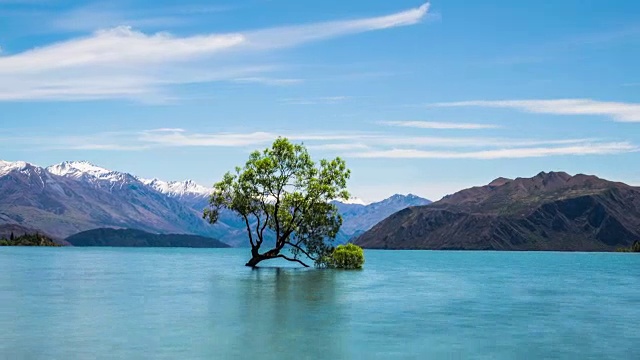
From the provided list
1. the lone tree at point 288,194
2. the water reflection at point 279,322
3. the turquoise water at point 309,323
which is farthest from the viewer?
the lone tree at point 288,194

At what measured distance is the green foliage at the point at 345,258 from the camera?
4995 inches

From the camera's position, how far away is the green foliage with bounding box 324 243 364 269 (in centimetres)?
12688

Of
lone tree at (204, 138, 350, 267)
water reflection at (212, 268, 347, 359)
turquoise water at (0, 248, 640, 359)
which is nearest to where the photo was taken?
water reflection at (212, 268, 347, 359)

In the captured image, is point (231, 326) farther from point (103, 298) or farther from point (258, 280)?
point (258, 280)

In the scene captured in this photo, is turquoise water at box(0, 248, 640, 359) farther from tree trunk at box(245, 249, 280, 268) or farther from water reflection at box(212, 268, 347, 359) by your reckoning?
tree trunk at box(245, 249, 280, 268)

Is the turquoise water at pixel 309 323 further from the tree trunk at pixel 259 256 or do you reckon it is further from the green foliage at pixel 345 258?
the green foliage at pixel 345 258

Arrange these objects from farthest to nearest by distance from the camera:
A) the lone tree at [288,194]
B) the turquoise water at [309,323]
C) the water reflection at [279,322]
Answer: the lone tree at [288,194]
the turquoise water at [309,323]
the water reflection at [279,322]

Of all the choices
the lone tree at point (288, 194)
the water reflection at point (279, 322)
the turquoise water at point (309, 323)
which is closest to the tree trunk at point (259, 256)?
the lone tree at point (288, 194)

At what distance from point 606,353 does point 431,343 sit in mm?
9428

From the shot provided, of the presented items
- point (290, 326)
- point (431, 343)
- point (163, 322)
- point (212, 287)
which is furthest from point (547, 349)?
point (212, 287)

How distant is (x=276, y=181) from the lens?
116562mm

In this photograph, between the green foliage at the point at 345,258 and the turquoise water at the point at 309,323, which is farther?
the green foliage at the point at 345,258

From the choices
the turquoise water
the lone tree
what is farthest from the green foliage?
the turquoise water

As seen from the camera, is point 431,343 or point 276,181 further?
point 276,181
